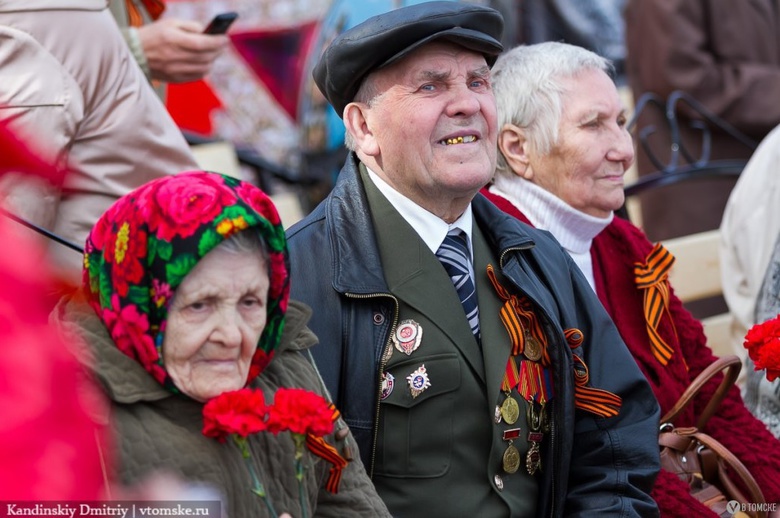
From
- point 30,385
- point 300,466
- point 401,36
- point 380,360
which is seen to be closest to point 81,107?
point 401,36

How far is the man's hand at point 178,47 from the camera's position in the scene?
3418 millimetres

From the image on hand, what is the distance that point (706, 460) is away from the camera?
119 inches

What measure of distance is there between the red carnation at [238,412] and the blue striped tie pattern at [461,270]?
894 mm

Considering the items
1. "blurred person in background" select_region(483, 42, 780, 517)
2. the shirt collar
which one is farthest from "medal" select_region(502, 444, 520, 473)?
"blurred person in background" select_region(483, 42, 780, 517)

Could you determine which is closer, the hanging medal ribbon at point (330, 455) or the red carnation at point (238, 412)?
the red carnation at point (238, 412)

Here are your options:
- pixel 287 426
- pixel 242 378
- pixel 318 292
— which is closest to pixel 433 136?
pixel 318 292

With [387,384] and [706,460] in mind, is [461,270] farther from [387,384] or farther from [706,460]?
[706,460]

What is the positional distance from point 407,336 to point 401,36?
2.20 ft

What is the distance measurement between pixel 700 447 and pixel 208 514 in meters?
1.75

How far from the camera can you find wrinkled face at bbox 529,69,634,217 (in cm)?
329

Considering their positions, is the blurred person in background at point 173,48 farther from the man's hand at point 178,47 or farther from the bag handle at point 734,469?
the bag handle at point 734,469

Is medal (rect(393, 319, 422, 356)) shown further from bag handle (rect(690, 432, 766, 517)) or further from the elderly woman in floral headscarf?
bag handle (rect(690, 432, 766, 517))

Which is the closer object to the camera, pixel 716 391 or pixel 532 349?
pixel 532 349

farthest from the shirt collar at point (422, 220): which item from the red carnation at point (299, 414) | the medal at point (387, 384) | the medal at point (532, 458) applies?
the red carnation at point (299, 414)
